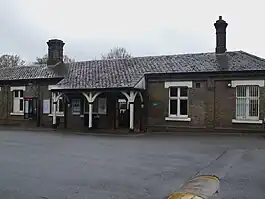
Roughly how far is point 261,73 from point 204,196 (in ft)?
46.5

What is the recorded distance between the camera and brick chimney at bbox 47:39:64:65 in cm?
2850

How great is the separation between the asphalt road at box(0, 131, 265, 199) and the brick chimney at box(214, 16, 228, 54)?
1056 centimetres

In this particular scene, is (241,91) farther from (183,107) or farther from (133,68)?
(133,68)

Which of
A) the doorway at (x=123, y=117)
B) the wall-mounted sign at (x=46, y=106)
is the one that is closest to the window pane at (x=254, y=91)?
the doorway at (x=123, y=117)

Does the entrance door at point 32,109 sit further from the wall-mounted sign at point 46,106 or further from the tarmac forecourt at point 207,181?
the tarmac forecourt at point 207,181

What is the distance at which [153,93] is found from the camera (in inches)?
837

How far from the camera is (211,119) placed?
19.8 metres

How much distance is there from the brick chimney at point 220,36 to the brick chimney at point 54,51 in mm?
13131

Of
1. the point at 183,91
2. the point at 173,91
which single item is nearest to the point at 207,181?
the point at 183,91

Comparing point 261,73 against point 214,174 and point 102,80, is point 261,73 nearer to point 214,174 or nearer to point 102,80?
point 102,80

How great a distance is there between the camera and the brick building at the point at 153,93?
19281mm

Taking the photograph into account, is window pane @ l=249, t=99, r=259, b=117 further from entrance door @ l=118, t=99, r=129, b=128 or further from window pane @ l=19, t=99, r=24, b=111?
window pane @ l=19, t=99, r=24, b=111

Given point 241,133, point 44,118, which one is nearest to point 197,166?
point 241,133

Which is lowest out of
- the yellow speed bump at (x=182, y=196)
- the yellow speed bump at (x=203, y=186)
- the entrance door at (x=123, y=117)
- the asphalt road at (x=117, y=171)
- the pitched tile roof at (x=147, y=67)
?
the asphalt road at (x=117, y=171)
